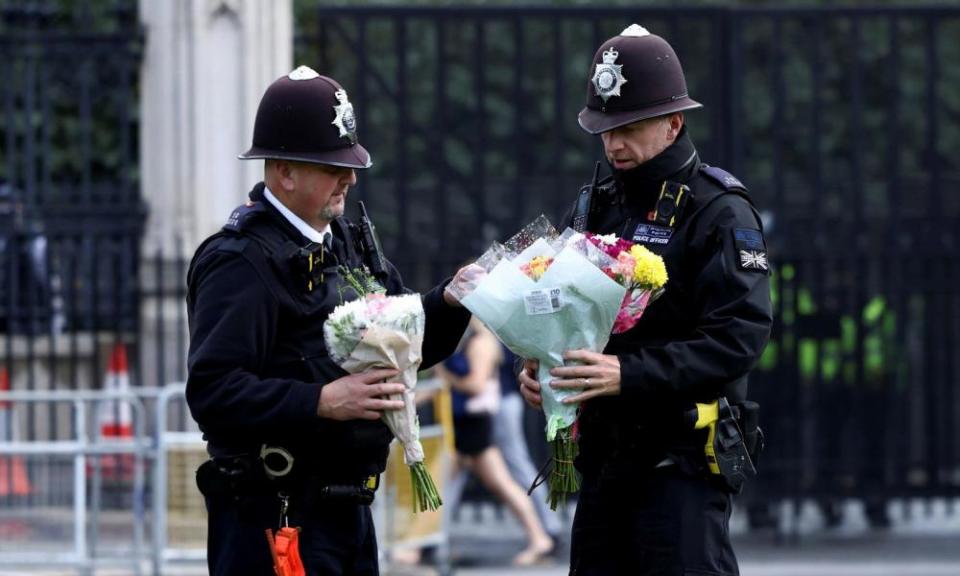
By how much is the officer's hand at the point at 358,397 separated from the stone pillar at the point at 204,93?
5.87 meters

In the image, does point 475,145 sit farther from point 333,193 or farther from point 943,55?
point 333,193

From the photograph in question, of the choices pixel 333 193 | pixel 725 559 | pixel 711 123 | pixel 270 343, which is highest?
pixel 711 123

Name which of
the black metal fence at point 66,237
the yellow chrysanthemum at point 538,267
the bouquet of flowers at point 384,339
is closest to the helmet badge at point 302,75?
the bouquet of flowers at point 384,339

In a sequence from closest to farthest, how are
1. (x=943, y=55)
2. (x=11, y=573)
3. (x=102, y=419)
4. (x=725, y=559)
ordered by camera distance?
(x=725, y=559)
(x=11, y=573)
(x=102, y=419)
(x=943, y=55)

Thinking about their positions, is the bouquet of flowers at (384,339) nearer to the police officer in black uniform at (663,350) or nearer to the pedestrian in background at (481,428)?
the police officer in black uniform at (663,350)

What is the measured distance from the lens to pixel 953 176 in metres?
10.7

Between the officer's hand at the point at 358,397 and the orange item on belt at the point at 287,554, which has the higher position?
the officer's hand at the point at 358,397

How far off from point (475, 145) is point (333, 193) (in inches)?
229

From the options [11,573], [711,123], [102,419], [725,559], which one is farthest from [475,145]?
[725,559]

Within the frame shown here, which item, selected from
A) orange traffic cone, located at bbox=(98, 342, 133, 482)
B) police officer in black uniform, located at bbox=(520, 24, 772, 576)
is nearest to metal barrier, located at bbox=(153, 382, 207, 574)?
orange traffic cone, located at bbox=(98, 342, 133, 482)

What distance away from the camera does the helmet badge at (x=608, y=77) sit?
196 inches

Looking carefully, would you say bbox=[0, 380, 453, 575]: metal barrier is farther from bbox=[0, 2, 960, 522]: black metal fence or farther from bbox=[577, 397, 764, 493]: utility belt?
bbox=[577, 397, 764, 493]: utility belt

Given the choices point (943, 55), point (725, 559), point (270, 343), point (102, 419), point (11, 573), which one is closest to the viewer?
point (270, 343)

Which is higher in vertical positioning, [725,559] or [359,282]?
[359,282]
